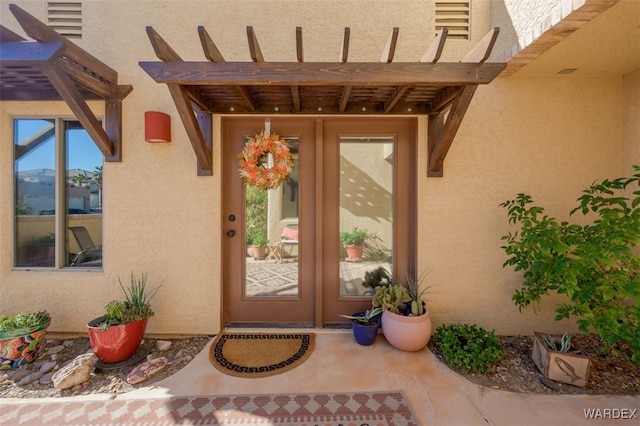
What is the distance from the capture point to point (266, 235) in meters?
3.09

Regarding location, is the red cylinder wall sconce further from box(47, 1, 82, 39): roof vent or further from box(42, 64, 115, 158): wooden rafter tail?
box(47, 1, 82, 39): roof vent

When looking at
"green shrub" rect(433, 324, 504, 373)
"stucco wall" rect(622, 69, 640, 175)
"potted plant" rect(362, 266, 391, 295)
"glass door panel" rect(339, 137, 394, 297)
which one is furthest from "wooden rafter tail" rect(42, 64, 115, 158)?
"stucco wall" rect(622, 69, 640, 175)

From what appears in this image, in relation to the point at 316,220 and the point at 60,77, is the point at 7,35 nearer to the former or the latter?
the point at 60,77

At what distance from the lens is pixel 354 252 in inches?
122

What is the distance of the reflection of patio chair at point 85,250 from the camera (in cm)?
298

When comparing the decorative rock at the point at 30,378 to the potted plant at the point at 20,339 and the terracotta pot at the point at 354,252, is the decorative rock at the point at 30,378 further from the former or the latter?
the terracotta pot at the point at 354,252

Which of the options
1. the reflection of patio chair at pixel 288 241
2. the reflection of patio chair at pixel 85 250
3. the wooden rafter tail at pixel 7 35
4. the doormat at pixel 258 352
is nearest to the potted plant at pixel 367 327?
the doormat at pixel 258 352

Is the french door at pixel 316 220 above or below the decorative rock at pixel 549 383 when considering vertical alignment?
above

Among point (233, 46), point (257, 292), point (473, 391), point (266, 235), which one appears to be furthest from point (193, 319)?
point (233, 46)

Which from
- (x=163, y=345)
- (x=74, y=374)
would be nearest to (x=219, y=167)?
(x=163, y=345)

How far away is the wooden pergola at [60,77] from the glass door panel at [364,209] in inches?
97.0

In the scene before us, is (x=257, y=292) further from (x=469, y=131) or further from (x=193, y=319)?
(x=469, y=131)

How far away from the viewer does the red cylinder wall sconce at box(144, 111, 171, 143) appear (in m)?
2.71

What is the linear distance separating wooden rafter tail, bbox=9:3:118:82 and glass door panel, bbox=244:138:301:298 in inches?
74.1
